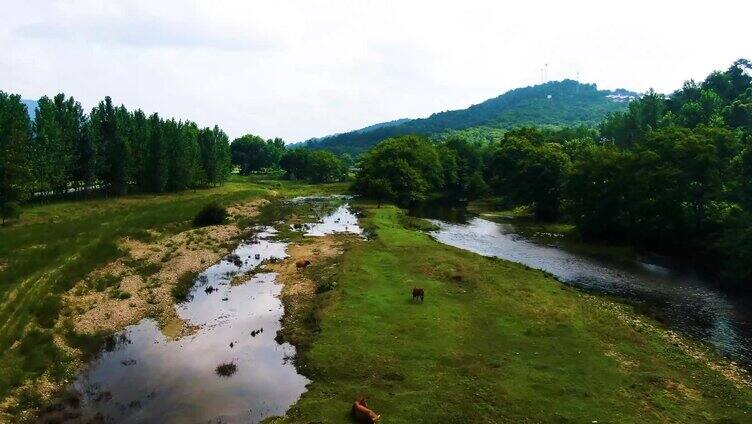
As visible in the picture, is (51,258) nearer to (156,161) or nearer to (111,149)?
(111,149)

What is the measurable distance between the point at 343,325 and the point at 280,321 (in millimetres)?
7242

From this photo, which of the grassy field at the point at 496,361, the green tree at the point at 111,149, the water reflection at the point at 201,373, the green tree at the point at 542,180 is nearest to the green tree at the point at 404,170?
the green tree at the point at 542,180

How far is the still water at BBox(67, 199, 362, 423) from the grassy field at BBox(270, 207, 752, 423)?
292 cm

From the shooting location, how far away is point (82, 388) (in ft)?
106

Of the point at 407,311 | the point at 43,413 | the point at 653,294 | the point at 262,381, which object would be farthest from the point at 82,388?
the point at 653,294

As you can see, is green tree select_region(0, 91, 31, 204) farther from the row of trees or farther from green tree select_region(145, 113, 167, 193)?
green tree select_region(145, 113, 167, 193)

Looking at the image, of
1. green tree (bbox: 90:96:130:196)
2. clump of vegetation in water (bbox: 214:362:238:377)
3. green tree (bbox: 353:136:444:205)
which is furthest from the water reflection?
green tree (bbox: 353:136:444:205)

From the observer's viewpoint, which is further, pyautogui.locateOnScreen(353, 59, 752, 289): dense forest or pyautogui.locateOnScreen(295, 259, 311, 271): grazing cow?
pyautogui.locateOnScreen(353, 59, 752, 289): dense forest

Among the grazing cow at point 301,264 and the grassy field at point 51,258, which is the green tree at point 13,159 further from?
the grazing cow at point 301,264

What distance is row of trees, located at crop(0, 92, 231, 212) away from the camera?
87375 millimetres

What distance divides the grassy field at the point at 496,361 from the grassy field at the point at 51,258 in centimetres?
1930

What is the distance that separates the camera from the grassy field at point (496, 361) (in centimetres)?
2920

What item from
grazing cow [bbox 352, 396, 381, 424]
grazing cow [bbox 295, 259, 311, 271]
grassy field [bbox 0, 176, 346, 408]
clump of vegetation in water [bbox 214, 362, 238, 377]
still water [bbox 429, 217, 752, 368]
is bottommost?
still water [bbox 429, 217, 752, 368]

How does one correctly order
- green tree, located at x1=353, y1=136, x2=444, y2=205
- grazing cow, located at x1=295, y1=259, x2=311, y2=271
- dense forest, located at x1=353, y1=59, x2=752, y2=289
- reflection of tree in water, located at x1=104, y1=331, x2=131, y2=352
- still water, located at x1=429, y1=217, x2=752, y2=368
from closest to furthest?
reflection of tree in water, located at x1=104, y1=331, x2=131, y2=352 → still water, located at x1=429, y1=217, x2=752, y2=368 → grazing cow, located at x1=295, y1=259, x2=311, y2=271 → dense forest, located at x1=353, y1=59, x2=752, y2=289 → green tree, located at x1=353, y1=136, x2=444, y2=205
